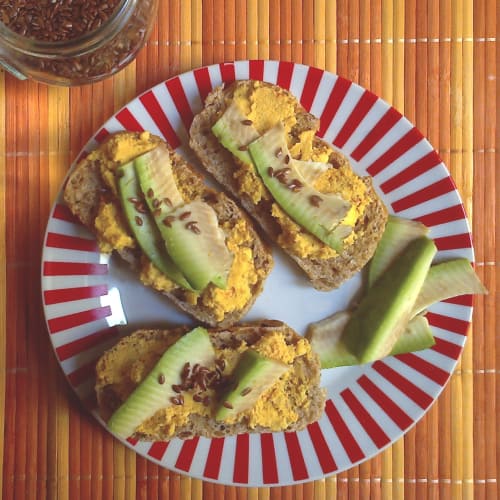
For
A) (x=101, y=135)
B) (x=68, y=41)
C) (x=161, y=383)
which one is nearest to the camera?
(x=68, y=41)

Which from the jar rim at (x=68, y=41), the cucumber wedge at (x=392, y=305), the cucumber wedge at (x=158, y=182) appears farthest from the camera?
the cucumber wedge at (x=392, y=305)

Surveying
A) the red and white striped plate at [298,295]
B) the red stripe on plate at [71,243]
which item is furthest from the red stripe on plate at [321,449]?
the red stripe on plate at [71,243]

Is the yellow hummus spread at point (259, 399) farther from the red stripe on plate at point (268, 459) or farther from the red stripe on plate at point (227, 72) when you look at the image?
the red stripe on plate at point (227, 72)

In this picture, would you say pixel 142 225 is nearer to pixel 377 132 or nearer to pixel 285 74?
pixel 285 74

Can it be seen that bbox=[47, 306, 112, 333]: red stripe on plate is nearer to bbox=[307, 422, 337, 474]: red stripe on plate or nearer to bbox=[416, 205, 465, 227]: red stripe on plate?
bbox=[307, 422, 337, 474]: red stripe on plate

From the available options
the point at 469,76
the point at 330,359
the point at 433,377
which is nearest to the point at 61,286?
the point at 330,359

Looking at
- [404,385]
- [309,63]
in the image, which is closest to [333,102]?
[309,63]

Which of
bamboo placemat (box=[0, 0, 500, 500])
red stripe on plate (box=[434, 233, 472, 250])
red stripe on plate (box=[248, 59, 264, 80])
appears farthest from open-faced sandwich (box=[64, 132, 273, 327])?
red stripe on plate (box=[434, 233, 472, 250])
